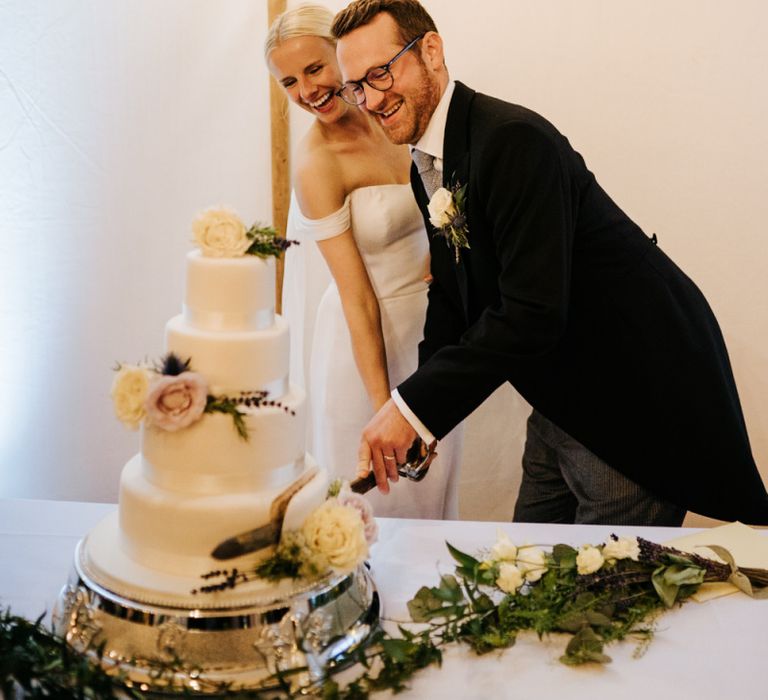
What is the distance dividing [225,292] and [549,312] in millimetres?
793

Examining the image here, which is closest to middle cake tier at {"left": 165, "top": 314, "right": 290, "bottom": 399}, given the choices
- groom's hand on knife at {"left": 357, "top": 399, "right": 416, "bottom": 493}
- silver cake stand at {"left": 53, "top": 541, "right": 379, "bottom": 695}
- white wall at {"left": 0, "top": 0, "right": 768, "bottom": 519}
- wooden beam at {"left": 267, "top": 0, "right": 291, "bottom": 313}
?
silver cake stand at {"left": 53, "top": 541, "right": 379, "bottom": 695}

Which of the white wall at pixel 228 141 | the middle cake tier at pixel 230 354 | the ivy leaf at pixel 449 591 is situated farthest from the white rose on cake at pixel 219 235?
the white wall at pixel 228 141

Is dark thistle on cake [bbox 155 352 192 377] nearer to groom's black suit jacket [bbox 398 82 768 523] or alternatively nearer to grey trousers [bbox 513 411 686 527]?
groom's black suit jacket [bbox 398 82 768 523]

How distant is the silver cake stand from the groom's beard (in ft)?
3.62

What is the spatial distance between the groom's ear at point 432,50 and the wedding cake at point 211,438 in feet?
2.70

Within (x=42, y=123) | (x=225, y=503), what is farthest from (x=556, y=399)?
(x=42, y=123)

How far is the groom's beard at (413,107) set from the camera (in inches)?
81.4

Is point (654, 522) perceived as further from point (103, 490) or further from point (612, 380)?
point (103, 490)

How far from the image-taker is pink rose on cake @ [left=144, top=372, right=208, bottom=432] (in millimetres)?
1374

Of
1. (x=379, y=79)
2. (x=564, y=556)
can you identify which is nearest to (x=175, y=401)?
(x=564, y=556)

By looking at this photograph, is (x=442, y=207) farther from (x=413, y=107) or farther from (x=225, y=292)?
(x=225, y=292)

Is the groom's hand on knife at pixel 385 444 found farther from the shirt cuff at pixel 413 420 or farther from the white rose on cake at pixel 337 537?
the white rose on cake at pixel 337 537

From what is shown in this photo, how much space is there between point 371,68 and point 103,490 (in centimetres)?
235

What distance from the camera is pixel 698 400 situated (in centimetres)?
216
